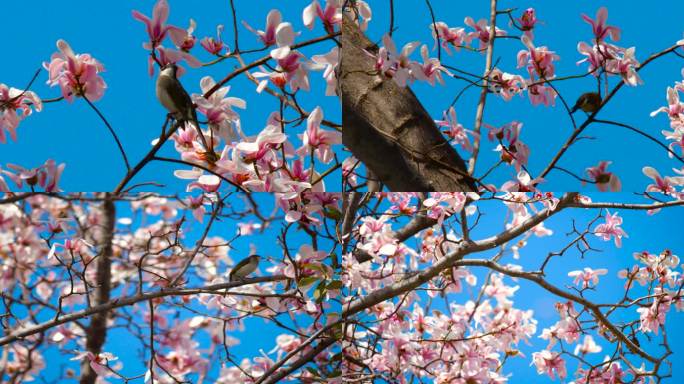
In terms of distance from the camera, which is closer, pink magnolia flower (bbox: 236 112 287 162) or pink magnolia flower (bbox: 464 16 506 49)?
pink magnolia flower (bbox: 236 112 287 162)

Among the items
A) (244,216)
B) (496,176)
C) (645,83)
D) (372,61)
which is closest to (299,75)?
(372,61)

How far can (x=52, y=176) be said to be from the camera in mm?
1311

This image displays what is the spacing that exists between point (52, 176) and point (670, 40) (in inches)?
51.8

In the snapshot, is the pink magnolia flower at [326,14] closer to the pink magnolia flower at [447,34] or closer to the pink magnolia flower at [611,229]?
the pink magnolia flower at [447,34]

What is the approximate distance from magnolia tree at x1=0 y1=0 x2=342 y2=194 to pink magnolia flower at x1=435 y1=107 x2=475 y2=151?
0.76ft

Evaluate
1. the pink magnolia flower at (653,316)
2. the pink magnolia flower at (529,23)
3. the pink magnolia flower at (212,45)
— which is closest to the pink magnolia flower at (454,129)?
the pink magnolia flower at (529,23)

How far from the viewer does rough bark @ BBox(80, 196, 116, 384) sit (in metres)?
1.33

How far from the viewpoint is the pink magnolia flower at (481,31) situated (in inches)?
55.1

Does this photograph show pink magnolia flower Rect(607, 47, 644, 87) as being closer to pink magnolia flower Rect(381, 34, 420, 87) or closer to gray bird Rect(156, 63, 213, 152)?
pink magnolia flower Rect(381, 34, 420, 87)

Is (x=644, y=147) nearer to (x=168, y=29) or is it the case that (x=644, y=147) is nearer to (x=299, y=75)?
(x=299, y=75)

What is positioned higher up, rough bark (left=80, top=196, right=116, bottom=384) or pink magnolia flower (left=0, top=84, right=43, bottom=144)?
pink magnolia flower (left=0, top=84, right=43, bottom=144)

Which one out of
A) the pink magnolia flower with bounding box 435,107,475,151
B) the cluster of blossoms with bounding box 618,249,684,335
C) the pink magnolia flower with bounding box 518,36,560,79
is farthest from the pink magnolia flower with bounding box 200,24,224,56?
the cluster of blossoms with bounding box 618,249,684,335

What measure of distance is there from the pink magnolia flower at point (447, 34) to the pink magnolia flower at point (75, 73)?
2.19 ft

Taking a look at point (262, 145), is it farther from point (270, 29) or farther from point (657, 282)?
point (657, 282)
